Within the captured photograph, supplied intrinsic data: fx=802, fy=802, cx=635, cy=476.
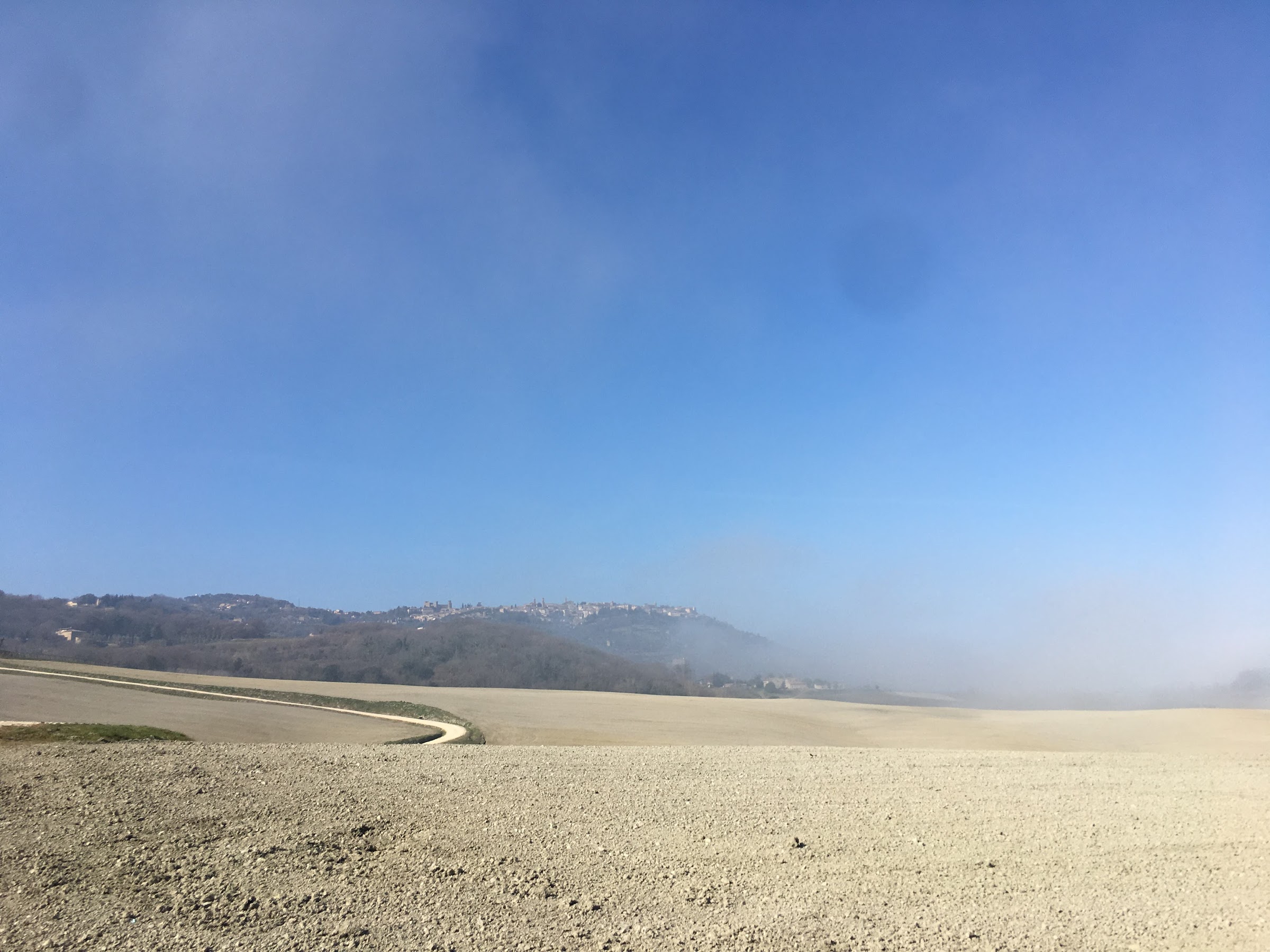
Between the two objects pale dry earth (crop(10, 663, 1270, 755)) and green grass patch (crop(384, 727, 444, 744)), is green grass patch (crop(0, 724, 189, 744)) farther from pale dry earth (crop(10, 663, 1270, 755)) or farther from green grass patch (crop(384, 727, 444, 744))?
green grass patch (crop(384, 727, 444, 744))

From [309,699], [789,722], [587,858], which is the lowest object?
[789,722]

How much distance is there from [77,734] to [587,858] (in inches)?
591

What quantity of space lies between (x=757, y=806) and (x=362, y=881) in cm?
771

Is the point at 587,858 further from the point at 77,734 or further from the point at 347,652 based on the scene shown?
the point at 347,652

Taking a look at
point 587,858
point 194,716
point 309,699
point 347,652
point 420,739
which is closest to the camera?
point 587,858

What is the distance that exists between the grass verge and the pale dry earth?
1230mm

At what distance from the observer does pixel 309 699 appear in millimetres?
42000

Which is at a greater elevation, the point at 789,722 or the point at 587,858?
the point at 587,858

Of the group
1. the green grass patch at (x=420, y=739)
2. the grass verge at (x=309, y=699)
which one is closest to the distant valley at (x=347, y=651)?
the grass verge at (x=309, y=699)

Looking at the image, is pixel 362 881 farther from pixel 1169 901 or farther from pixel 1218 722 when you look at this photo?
pixel 1218 722

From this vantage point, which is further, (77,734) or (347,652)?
(347,652)

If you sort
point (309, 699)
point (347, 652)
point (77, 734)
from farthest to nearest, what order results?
1. point (347, 652)
2. point (309, 699)
3. point (77, 734)

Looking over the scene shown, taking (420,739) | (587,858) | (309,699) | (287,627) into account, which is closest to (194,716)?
(420,739)

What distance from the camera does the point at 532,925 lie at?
852cm
